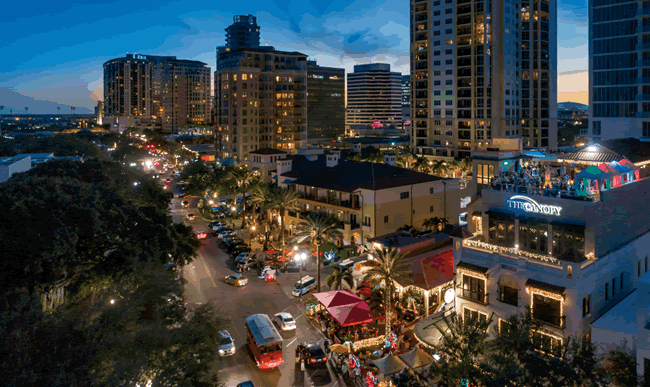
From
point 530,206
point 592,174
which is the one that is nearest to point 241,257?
point 530,206

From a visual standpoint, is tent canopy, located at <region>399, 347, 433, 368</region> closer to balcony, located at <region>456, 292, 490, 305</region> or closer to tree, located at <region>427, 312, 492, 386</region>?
tree, located at <region>427, 312, 492, 386</region>

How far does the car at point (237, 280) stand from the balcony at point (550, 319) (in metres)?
26.1

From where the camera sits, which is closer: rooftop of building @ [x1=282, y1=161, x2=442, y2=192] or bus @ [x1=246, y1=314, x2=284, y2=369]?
bus @ [x1=246, y1=314, x2=284, y2=369]

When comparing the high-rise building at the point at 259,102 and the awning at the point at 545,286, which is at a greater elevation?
the high-rise building at the point at 259,102

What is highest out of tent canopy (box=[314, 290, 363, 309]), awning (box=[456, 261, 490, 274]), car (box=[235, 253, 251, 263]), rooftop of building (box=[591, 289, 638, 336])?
awning (box=[456, 261, 490, 274])

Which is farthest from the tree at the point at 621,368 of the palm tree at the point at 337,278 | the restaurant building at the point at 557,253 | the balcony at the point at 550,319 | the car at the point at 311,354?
the palm tree at the point at 337,278

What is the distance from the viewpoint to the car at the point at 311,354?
89.2 ft

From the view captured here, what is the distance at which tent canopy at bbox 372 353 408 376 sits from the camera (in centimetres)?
2478

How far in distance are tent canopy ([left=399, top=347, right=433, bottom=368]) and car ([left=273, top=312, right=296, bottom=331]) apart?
368 inches

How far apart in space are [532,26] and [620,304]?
93.9m

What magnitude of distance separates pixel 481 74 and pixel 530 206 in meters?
75.0

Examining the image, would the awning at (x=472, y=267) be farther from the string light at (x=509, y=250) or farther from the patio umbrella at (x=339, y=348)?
the patio umbrella at (x=339, y=348)

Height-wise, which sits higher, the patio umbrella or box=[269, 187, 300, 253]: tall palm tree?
box=[269, 187, 300, 253]: tall palm tree

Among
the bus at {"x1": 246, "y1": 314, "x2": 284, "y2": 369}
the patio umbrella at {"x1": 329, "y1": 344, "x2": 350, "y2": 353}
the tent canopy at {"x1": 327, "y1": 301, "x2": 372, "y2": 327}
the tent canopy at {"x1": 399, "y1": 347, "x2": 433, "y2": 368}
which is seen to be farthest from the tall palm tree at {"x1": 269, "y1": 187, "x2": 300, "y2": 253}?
the tent canopy at {"x1": 399, "y1": 347, "x2": 433, "y2": 368}
